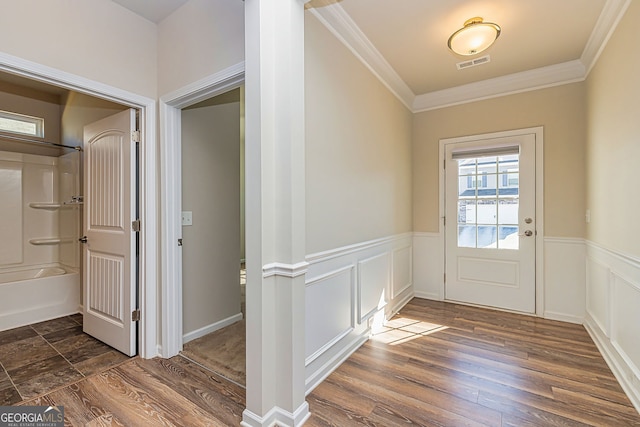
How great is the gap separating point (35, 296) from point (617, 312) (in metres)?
5.24

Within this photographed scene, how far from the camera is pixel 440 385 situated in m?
1.93

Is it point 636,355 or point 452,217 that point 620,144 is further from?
point 452,217

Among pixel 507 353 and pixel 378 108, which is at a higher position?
pixel 378 108

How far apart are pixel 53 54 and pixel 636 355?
13.6ft

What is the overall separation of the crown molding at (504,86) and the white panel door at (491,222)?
1.75 ft

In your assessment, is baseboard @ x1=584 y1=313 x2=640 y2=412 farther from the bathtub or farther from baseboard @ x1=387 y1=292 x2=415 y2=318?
the bathtub

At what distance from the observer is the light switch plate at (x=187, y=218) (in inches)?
99.5

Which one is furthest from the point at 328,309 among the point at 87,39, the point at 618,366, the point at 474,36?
the point at 87,39

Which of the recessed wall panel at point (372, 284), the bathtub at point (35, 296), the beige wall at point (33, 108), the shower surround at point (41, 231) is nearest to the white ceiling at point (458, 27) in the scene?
the recessed wall panel at point (372, 284)

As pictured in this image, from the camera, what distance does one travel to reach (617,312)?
2.11 m

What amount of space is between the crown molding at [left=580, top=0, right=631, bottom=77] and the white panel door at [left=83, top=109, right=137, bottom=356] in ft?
11.9

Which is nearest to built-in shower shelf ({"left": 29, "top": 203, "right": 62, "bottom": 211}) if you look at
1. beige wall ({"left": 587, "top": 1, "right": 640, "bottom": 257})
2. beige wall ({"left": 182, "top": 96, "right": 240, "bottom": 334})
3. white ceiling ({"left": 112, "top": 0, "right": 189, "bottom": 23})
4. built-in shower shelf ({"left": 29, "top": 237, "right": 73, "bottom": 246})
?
built-in shower shelf ({"left": 29, "top": 237, "right": 73, "bottom": 246})

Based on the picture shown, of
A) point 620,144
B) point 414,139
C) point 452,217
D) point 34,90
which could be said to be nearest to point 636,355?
point 620,144

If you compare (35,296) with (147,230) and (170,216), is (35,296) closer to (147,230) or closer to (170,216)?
(147,230)
